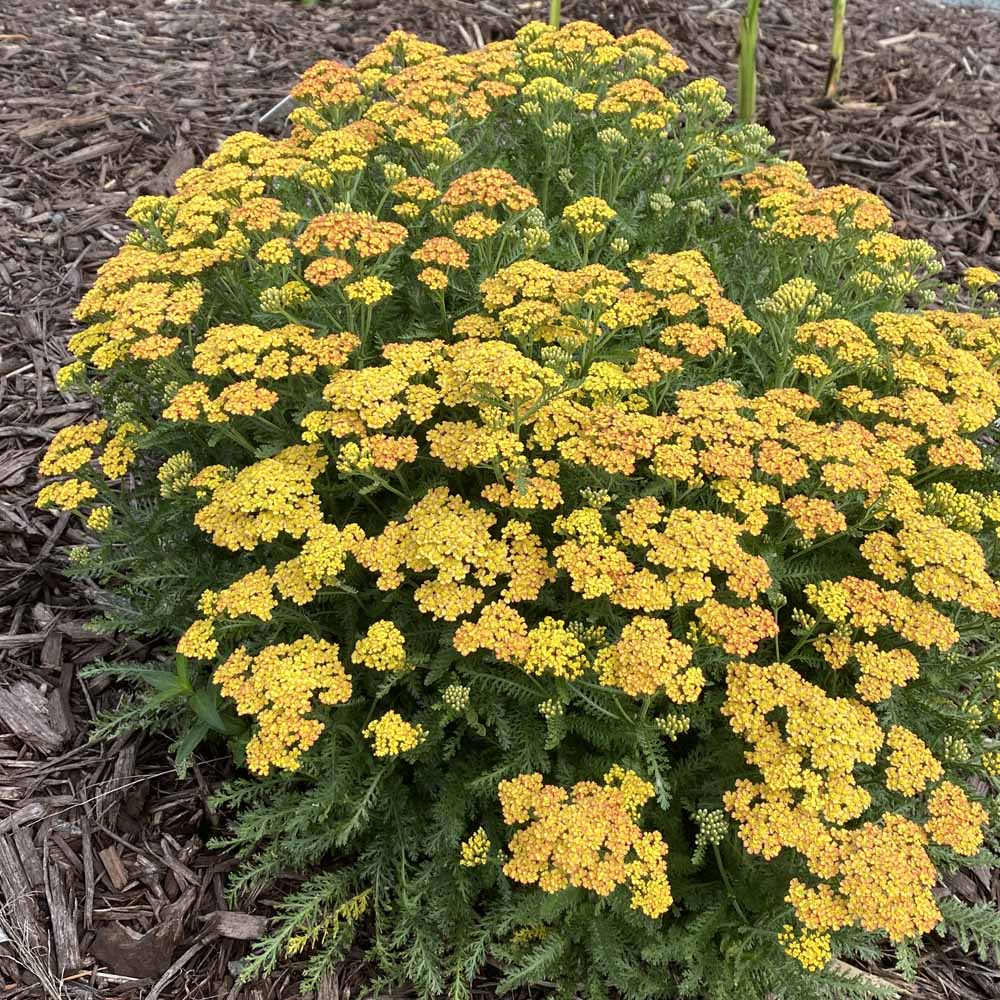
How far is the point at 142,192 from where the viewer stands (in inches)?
296

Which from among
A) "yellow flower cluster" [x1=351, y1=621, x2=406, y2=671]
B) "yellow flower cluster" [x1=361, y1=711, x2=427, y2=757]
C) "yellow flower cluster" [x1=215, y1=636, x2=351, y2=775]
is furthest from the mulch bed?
"yellow flower cluster" [x1=351, y1=621, x2=406, y2=671]

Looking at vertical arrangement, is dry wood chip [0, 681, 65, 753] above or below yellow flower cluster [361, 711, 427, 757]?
below

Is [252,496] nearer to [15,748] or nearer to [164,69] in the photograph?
[15,748]

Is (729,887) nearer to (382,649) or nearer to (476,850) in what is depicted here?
(476,850)

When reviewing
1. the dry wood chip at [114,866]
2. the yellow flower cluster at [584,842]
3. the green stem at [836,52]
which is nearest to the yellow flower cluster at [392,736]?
the yellow flower cluster at [584,842]

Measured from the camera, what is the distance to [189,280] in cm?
446

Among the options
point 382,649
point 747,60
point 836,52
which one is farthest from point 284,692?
point 836,52

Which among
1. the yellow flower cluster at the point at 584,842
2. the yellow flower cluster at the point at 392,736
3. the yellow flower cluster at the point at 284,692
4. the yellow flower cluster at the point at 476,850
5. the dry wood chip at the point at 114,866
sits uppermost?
the yellow flower cluster at the point at 284,692

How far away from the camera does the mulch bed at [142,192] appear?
12.4ft

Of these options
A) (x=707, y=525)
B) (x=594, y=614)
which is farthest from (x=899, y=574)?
(x=594, y=614)

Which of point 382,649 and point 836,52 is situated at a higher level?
point 836,52

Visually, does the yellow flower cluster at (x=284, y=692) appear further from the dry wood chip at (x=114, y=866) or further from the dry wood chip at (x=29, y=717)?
the dry wood chip at (x=29, y=717)

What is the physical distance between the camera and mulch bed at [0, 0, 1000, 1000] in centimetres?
377

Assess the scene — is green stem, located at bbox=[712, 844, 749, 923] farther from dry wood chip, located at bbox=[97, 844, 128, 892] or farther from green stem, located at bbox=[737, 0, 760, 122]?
green stem, located at bbox=[737, 0, 760, 122]
